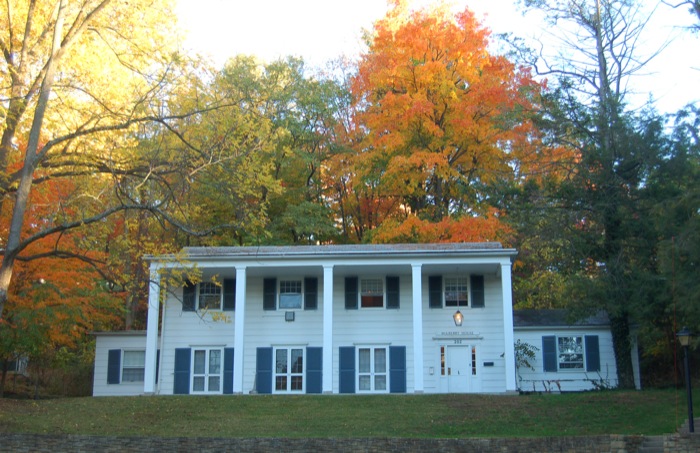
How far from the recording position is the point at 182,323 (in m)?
26.1

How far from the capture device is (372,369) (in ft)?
83.5

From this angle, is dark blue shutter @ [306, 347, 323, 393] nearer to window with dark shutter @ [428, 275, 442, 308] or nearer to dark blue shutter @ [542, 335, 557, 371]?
window with dark shutter @ [428, 275, 442, 308]

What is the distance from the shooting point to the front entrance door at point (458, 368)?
2506cm

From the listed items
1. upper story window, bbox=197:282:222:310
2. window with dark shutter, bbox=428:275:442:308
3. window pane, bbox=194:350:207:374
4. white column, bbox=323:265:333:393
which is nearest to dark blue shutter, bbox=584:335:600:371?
window with dark shutter, bbox=428:275:442:308

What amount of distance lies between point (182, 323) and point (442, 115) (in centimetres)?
1407

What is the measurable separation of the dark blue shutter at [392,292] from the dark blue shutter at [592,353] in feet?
23.0

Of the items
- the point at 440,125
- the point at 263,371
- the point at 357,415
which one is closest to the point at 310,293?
the point at 263,371

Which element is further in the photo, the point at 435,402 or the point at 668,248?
the point at 435,402

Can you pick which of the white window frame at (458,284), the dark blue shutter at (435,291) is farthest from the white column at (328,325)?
the white window frame at (458,284)

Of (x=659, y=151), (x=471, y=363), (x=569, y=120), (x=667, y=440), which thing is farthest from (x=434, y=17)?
(x=667, y=440)

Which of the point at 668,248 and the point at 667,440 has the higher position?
the point at 668,248

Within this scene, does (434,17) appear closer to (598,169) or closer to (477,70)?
(477,70)

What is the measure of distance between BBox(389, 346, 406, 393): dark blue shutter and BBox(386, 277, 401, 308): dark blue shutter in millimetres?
1537

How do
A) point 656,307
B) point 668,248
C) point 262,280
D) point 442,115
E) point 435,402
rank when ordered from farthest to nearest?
1. point 442,115
2. point 262,280
3. point 656,307
4. point 435,402
5. point 668,248
